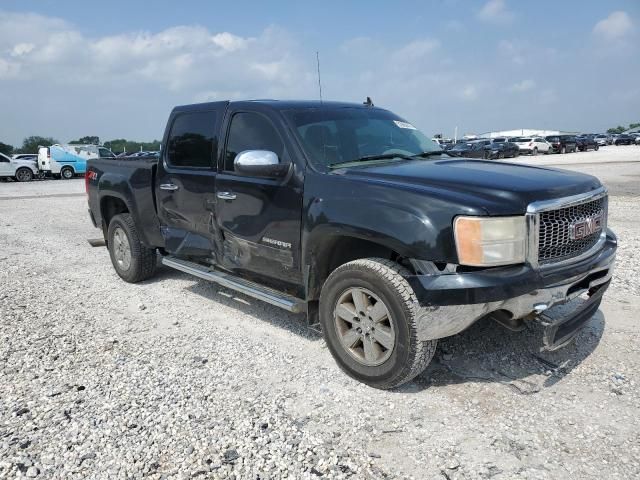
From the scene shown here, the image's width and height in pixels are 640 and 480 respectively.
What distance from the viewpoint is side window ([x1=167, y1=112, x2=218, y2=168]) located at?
470 centimetres

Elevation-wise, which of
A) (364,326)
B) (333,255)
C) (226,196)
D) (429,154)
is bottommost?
(364,326)

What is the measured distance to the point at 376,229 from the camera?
3.16 metres

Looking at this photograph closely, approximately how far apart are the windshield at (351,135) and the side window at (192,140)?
3.15 feet

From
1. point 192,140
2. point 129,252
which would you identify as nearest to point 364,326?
point 192,140

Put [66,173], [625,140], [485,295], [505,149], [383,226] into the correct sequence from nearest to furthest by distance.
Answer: [485,295] < [383,226] < [66,173] < [505,149] < [625,140]

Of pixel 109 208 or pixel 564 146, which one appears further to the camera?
pixel 564 146

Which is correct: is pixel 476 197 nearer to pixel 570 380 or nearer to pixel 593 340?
pixel 570 380

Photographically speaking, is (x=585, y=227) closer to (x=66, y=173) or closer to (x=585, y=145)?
(x=66, y=173)

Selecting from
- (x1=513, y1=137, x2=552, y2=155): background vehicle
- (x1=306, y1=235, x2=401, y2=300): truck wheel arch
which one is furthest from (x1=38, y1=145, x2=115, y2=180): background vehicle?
(x1=513, y1=137, x2=552, y2=155): background vehicle

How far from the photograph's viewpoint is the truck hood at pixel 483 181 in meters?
2.96

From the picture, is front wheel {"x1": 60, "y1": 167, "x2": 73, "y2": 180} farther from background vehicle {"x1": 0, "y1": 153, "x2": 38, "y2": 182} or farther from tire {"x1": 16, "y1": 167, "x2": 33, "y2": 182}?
tire {"x1": 16, "y1": 167, "x2": 33, "y2": 182}

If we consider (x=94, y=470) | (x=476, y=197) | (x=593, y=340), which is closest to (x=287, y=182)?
(x=476, y=197)

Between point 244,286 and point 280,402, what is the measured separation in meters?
1.25

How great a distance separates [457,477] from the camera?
2.54m
